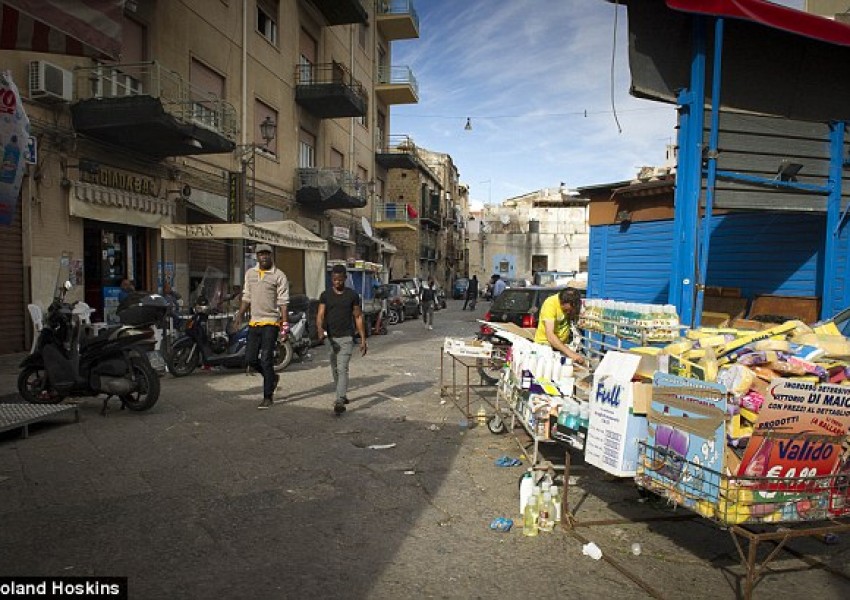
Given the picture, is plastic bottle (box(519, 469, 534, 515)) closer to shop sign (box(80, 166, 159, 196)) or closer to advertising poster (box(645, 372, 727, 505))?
advertising poster (box(645, 372, 727, 505))

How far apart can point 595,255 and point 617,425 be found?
9966 millimetres

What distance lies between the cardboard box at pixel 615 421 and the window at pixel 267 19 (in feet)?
61.3

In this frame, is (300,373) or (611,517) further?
(300,373)

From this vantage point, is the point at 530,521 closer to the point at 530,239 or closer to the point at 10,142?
the point at 10,142

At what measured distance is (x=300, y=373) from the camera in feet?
32.8

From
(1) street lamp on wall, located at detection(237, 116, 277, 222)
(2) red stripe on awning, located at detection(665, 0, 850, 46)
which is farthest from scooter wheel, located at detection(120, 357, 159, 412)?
(1) street lamp on wall, located at detection(237, 116, 277, 222)

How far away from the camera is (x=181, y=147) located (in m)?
13.0

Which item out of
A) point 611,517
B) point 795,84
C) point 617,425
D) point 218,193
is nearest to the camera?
point 617,425

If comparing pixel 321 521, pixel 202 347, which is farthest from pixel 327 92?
pixel 321 521

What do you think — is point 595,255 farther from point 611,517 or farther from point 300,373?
point 611,517

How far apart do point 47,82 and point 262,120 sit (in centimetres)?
886

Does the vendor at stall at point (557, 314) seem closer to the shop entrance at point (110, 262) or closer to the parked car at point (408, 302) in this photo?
the shop entrance at point (110, 262)

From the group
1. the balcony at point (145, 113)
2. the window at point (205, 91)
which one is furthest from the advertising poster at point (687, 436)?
the window at point (205, 91)

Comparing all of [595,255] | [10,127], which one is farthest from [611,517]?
[595,255]
